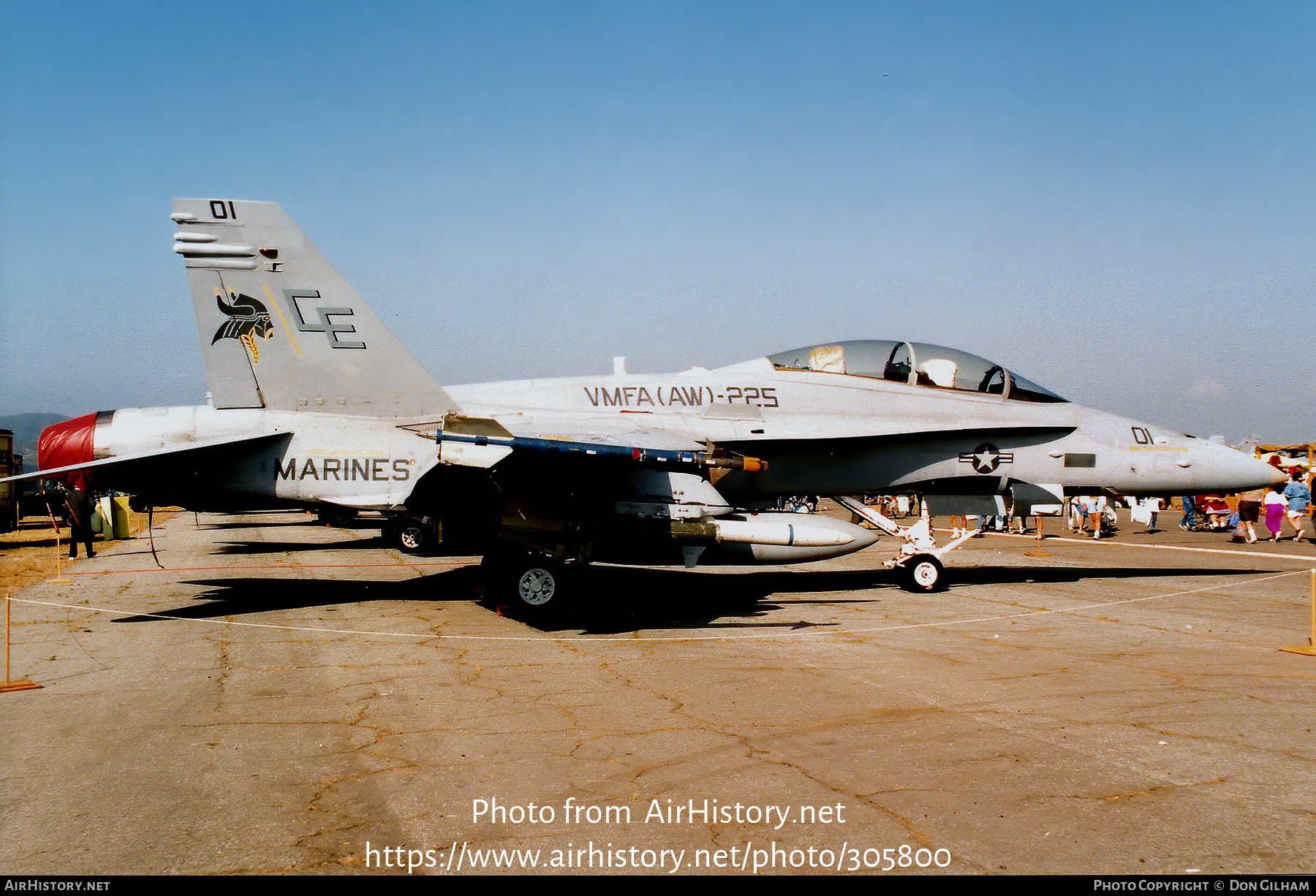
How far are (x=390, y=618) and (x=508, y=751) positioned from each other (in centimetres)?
534

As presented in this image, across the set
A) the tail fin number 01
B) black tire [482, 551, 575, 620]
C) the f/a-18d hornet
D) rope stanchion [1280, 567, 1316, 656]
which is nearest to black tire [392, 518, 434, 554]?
the f/a-18d hornet

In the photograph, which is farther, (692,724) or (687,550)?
(687,550)

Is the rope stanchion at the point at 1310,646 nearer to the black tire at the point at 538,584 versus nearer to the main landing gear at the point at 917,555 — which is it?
the main landing gear at the point at 917,555

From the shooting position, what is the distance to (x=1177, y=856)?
3.54 meters

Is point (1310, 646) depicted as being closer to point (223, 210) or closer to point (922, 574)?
point (922, 574)

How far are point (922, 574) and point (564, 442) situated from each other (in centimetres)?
609

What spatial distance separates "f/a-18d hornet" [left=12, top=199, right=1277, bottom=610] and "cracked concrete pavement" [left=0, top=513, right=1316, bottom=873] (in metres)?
1.12

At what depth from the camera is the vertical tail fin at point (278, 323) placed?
10023 millimetres

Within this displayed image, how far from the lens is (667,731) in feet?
17.8

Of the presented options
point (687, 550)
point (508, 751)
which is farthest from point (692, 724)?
point (687, 550)

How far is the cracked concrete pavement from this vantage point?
380 centimetres

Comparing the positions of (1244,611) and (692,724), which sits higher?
(692,724)

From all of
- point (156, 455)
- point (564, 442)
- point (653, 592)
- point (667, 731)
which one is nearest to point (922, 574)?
point (653, 592)
